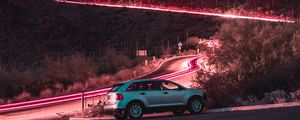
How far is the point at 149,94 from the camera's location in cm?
2361

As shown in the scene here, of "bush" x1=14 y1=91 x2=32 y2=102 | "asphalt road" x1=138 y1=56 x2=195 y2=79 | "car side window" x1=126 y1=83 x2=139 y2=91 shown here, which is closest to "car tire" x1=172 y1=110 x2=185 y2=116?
"car side window" x1=126 y1=83 x2=139 y2=91

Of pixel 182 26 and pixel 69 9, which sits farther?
pixel 69 9

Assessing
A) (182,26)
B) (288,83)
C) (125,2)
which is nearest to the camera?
(288,83)

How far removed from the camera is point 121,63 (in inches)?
2576

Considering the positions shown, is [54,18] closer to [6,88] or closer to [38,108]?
[6,88]

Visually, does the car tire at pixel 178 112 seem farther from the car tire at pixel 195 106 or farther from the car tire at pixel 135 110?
the car tire at pixel 135 110

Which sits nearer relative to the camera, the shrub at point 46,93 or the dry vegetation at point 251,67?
the dry vegetation at point 251,67

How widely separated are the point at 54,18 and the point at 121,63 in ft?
127

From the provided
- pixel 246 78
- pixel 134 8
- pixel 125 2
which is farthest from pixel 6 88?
pixel 125 2

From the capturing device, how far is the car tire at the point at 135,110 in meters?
23.1

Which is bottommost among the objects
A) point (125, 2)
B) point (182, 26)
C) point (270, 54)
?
point (270, 54)

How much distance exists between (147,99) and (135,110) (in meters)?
0.65

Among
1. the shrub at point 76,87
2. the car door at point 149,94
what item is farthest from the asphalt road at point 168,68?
the car door at point 149,94

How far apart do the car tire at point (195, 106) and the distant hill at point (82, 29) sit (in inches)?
2174
